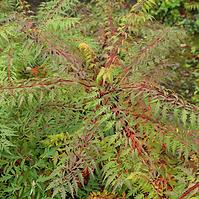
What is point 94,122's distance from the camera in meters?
2.66

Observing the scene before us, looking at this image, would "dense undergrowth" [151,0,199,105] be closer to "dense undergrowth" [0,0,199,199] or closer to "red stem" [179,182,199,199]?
"dense undergrowth" [0,0,199,199]

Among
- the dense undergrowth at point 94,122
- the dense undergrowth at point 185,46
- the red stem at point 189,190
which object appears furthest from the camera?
the dense undergrowth at point 185,46

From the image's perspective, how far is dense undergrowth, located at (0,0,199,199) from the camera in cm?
252

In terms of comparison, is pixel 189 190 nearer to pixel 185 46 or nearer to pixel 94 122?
pixel 94 122

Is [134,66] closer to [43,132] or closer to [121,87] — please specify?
[121,87]

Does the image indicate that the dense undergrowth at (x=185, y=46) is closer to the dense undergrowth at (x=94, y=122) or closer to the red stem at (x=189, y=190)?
the dense undergrowth at (x=94, y=122)

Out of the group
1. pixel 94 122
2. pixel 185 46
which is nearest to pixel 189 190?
pixel 94 122

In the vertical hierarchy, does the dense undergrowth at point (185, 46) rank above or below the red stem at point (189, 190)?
below

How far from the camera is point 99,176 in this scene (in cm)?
294

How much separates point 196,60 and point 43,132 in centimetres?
348

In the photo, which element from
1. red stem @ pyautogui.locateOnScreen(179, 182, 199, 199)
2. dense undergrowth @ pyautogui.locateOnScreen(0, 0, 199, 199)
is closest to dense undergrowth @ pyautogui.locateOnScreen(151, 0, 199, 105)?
dense undergrowth @ pyautogui.locateOnScreen(0, 0, 199, 199)

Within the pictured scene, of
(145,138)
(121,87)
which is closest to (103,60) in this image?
(121,87)

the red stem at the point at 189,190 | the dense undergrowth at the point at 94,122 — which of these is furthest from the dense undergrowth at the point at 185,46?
the red stem at the point at 189,190

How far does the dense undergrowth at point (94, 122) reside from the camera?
2518 mm
